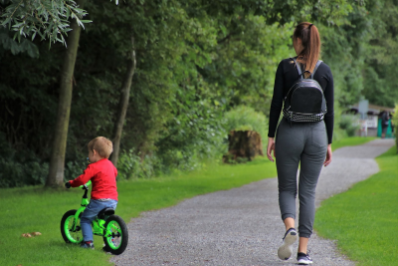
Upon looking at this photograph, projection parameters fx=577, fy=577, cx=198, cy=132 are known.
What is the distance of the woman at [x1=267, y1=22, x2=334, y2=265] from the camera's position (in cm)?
518

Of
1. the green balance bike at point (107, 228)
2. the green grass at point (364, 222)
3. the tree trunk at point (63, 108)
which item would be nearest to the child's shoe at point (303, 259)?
the green grass at point (364, 222)

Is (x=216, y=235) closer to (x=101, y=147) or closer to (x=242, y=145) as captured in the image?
(x=101, y=147)

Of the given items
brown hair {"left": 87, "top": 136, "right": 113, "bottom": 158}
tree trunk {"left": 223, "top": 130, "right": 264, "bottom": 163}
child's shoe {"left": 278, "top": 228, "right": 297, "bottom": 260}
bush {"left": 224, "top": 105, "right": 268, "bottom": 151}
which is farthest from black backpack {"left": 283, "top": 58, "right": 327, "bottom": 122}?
bush {"left": 224, "top": 105, "right": 268, "bottom": 151}

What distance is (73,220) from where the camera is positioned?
647cm

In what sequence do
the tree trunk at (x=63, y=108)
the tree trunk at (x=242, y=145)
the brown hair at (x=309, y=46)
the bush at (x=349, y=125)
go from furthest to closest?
the bush at (x=349, y=125)
the tree trunk at (x=242, y=145)
the tree trunk at (x=63, y=108)
the brown hair at (x=309, y=46)

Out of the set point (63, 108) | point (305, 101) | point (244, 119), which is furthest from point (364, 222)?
point (244, 119)

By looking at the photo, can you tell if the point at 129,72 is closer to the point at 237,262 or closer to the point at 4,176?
the point at 4,176

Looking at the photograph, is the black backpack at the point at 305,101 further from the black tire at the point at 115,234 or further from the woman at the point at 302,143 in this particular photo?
the black tire at the point at 115,234

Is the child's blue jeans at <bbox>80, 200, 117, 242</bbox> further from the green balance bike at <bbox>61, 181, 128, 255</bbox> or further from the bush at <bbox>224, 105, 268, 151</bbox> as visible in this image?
the bush at <bbox>224, 105, 268, 151</bbox>

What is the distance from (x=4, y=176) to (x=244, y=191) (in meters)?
6.90

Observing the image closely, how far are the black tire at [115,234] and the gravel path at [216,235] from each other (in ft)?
0.38

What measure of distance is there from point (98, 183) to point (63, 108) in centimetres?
702

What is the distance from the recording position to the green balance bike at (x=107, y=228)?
231 inches

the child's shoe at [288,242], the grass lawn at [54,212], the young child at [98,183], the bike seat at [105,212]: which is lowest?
the grass lawn at [54,212]
